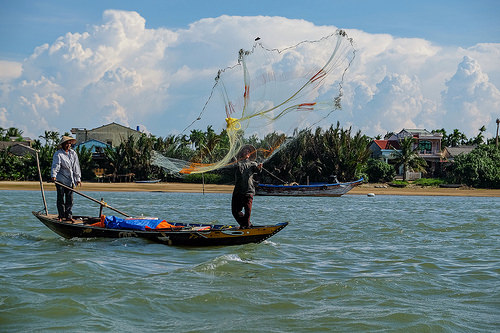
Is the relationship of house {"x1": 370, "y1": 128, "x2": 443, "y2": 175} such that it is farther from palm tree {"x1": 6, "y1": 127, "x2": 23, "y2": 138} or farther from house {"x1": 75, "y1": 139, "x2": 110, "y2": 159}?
palm tree {"x1": 6, "y1": 127, "x2": 23, "y2": 138}

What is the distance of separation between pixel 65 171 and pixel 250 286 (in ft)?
17.6

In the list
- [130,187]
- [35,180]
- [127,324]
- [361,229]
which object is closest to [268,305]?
[127,324]

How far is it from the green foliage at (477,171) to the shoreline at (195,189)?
129cm

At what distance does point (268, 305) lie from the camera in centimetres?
680

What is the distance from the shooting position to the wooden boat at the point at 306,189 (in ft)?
121

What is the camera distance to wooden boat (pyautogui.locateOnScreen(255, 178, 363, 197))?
1457 inches

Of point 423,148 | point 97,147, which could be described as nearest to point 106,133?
point 97,147

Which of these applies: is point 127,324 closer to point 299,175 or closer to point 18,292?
point 18,292

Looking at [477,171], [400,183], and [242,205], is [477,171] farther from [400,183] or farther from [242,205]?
[242,205]

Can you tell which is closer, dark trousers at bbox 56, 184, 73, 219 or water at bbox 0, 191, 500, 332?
water at bbox 0, 191, 500, 332

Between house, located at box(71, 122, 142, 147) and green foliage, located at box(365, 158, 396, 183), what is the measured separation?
85.5 ft

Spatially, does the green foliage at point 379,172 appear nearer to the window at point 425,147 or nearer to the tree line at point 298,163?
the tree line at point 298,163

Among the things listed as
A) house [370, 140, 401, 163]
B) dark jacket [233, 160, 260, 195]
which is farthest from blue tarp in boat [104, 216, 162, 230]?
house [370, 140, 401, 163]

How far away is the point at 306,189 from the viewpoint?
3694 centimetres
